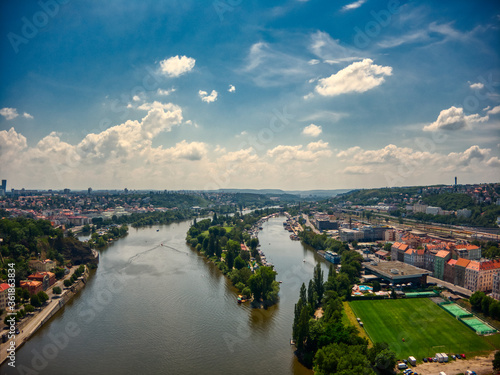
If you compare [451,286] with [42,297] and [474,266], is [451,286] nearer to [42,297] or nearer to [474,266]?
[474,266]

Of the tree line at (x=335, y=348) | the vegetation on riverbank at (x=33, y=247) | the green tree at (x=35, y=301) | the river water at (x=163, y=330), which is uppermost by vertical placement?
the vegetation on riverbank at (x=33, y=247)

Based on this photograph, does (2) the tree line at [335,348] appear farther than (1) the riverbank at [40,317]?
No

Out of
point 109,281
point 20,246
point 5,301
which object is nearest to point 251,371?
point 5,301

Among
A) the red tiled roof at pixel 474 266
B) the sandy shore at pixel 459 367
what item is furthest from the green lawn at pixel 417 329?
the red tiled roof at pixel 474 266

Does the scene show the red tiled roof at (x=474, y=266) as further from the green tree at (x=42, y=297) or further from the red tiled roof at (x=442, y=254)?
the green tree at (x=42, y=297)

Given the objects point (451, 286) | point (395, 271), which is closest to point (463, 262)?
point (451, 286)

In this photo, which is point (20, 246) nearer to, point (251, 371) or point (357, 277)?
point (251, 371)
